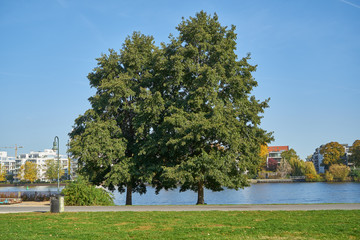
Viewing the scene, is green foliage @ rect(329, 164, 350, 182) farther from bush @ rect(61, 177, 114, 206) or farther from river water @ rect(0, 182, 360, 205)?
bush @ rect(61, 177, 114, 206)

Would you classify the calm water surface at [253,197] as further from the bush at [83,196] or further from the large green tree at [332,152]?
the large green tree at [332,152]

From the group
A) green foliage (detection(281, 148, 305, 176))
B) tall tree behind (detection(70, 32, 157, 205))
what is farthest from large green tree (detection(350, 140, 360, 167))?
tall tree behind (detection(70, 32, 157, 205))

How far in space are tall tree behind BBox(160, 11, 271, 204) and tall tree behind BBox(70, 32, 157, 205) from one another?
2413 millimetres

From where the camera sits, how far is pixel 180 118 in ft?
80.4

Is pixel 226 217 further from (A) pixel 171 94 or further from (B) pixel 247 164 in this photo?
(A) pixel 171 94

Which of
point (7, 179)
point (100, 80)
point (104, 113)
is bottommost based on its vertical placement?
point (7, 179)

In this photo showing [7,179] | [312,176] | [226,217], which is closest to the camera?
[226,217]

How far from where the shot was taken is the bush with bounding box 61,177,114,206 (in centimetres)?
2419

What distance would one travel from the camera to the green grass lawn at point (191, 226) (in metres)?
11.5

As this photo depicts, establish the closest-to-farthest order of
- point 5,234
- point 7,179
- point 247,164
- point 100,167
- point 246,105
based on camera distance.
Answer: point 5,234, point 247,164, point 246,105, point 100,167, point 7,179

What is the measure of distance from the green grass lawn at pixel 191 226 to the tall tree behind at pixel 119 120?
33.1 feet

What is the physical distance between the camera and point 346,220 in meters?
13.8

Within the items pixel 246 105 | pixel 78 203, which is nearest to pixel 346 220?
pixel 246 105

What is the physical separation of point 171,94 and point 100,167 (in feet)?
27.4
